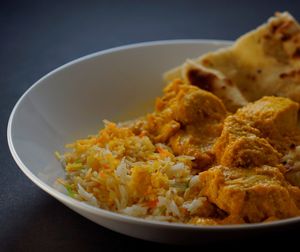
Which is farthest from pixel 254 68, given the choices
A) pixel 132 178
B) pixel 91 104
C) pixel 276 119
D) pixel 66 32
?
pixel 66 32

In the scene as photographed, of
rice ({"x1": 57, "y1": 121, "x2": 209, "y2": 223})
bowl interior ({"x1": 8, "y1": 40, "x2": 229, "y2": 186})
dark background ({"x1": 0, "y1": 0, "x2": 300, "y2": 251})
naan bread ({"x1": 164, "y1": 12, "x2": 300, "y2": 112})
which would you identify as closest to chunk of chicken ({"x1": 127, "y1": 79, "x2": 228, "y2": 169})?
rice ({"x1": 57, "y1": 121, "x2": 209, "y2": 223})

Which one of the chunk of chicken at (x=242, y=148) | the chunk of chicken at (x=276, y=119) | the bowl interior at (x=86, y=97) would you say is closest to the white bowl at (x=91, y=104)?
the bowl interior at (x=86, y=97)

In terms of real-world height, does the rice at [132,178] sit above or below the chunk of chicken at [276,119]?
below

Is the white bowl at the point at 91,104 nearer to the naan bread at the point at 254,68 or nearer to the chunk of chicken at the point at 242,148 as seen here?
the naan bread at the point at 254,68

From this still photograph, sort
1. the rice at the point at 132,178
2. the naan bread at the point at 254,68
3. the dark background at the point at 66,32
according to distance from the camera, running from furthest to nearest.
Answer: the naan bread at the point at 254,68
the dark background at the point at 66,32
the rice at the point at 132,178

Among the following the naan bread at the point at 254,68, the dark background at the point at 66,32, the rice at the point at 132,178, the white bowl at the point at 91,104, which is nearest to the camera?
the white bowl at the point at 91,104

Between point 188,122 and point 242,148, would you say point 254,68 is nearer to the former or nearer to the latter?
point 188,122

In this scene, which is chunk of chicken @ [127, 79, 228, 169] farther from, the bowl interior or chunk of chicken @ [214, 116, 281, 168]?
the bowl interior
